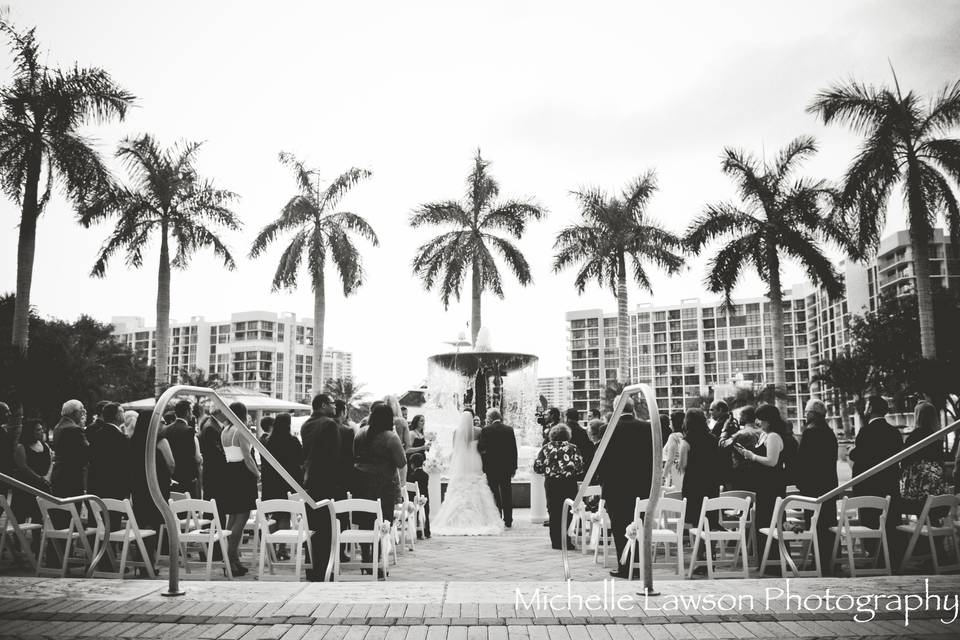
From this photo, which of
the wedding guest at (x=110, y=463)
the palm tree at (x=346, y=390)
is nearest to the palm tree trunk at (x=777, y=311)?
the wedding guest at (x=110, y=463)

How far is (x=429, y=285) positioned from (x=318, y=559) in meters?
26.1

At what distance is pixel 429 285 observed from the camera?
33250mm

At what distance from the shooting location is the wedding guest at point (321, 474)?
745 centimetres

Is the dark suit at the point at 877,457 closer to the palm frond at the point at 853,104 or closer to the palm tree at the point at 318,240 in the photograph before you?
the palm frond at the point at 853,104

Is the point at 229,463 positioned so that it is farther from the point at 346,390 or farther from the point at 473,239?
the point at 346,390

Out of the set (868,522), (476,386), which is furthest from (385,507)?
(476,386)

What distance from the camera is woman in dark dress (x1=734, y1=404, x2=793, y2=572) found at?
796 cm

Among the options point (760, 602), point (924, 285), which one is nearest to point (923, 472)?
point (760, 602)

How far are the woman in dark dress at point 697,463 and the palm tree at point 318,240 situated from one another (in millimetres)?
23839

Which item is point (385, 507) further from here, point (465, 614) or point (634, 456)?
point (465, 614)

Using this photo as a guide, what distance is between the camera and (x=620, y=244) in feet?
105

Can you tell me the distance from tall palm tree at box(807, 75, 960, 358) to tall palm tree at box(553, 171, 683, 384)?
9.64 meters

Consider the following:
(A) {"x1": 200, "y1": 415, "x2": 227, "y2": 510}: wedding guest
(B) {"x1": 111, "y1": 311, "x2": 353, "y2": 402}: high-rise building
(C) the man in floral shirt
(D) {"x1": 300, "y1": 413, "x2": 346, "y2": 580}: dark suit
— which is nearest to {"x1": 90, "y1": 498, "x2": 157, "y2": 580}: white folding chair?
(A) {"x1": 200, "y1": 415, "x2": 227, "y2": 510}: wedding guest

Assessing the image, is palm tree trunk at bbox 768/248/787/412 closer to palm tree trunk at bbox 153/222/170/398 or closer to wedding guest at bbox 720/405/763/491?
wedding guest at bbox 720/405/763/491
